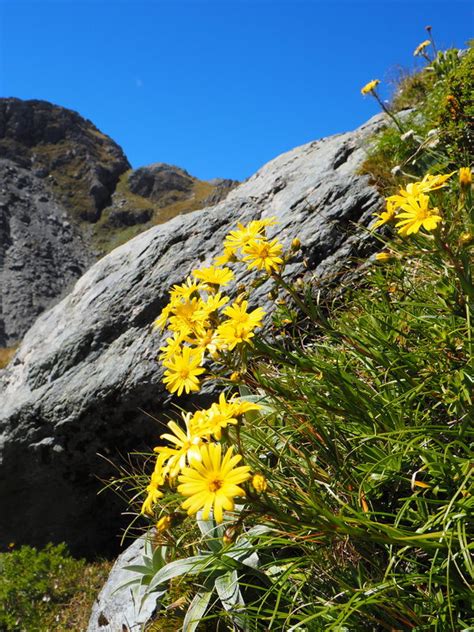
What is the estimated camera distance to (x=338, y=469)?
2039 millimetres

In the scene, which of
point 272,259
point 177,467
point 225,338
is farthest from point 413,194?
point 177,467

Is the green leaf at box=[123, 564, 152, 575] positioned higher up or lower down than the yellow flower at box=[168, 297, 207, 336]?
lower down

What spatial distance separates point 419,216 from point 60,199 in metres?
71.4

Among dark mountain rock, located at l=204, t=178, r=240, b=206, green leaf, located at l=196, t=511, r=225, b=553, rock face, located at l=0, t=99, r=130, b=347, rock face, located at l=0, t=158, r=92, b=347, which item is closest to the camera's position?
green leaf, located at l=196, t=511, r=225, b=553

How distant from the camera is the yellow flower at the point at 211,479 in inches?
51.5

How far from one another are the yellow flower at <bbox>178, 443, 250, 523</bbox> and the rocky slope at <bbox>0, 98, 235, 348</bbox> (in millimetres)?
40797

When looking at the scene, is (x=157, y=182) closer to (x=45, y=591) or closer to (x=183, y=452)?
(x=45, y=591)

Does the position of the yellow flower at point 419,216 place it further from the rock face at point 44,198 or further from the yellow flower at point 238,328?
the rock face at point 44,198

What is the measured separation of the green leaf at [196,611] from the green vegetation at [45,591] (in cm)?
297

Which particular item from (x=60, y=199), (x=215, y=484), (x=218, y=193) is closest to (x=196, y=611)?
(x=215, y=484)

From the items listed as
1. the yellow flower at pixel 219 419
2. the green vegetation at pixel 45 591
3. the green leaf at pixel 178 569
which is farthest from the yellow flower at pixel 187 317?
the green vegetation at pixel 45 591

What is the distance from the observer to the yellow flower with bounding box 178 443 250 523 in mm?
1308

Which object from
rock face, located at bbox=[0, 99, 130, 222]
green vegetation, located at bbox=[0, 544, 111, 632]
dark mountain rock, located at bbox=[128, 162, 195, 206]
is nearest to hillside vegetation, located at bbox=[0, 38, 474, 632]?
green vegetation, located at bbox=[0, 544, 111, 632]

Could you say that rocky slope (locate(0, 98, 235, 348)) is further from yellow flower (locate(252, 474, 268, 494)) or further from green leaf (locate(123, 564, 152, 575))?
yellow flower (locate(252, 474, 268, 494))
